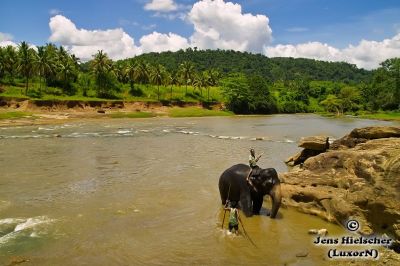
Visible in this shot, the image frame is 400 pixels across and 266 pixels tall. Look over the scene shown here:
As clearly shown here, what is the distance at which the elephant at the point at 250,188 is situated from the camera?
48.1 ft

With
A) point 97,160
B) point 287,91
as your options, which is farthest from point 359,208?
point 287,91

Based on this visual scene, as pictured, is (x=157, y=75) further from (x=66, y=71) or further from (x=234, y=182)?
(x=234, y=182)

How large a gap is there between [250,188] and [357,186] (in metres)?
3.76

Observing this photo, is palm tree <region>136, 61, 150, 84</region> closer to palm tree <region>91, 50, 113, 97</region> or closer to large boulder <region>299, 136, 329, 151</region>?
palm tree <region>91, 50, 113, 97</region>

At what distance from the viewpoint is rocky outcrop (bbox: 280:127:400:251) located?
11648mm

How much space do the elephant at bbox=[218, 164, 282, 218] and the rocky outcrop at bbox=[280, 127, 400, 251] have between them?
6.47 feet

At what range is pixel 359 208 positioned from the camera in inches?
513

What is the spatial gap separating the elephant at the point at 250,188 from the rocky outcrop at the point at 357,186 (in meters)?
1.97

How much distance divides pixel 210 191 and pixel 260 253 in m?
8.11

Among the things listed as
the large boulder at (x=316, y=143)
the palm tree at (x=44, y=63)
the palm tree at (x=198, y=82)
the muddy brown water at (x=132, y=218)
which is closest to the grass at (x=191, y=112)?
the palm tree at (x=198, y=82)

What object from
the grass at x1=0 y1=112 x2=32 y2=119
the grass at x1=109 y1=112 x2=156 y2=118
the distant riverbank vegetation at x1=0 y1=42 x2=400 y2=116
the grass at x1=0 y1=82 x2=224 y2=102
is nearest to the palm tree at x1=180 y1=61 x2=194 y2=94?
the distant riverbank vegetation at x1=0 y1=42 x2=400 y2=116

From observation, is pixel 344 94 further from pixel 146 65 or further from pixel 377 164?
pixel 377 164

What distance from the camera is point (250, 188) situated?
49.8 ft

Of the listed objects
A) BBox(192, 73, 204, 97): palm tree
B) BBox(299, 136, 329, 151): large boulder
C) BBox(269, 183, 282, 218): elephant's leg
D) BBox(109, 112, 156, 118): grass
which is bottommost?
BBox(109, 112, 156, 118): grass
